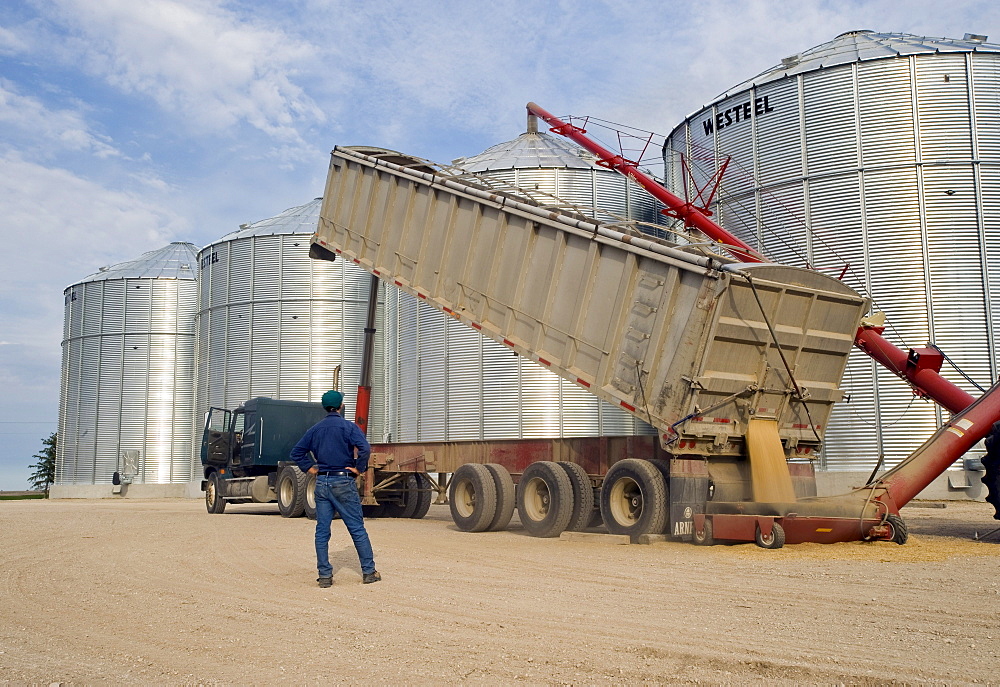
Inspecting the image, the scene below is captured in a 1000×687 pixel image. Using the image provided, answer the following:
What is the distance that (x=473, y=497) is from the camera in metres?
14.9

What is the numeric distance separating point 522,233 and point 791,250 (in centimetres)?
1088

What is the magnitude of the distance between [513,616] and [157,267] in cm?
4155

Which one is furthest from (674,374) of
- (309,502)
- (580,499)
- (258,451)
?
(258,451)

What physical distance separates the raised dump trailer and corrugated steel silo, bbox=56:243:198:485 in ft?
97.2

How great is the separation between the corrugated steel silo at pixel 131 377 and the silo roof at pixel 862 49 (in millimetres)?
28706

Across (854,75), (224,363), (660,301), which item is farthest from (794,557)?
(224,363)

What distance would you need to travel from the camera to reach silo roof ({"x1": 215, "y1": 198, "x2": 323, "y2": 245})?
3672cm

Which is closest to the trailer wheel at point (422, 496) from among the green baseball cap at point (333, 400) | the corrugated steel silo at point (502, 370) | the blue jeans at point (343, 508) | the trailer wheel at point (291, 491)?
the trailer wheel at point (291, 491)

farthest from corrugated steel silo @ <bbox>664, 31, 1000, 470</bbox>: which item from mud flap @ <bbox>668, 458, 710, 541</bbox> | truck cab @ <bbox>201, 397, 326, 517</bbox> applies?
truck cab @ <bbox>201, 397, 326, 517</bbox>

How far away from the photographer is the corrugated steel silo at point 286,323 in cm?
3547

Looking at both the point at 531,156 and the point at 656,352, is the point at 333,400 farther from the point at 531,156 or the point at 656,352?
the point at 531,156

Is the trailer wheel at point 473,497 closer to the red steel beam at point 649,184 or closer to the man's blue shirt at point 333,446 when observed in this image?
the man's blue shirt at point 333,446

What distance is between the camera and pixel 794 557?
9.62 m

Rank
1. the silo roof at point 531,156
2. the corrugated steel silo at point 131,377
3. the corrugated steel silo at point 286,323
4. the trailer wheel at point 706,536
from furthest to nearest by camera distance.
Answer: the corrugated steel silo at point 131,377 → the corrugated steel silo at point 286,323 → the silo roof at point 531,156 → the trailer wheel at point 706,536
